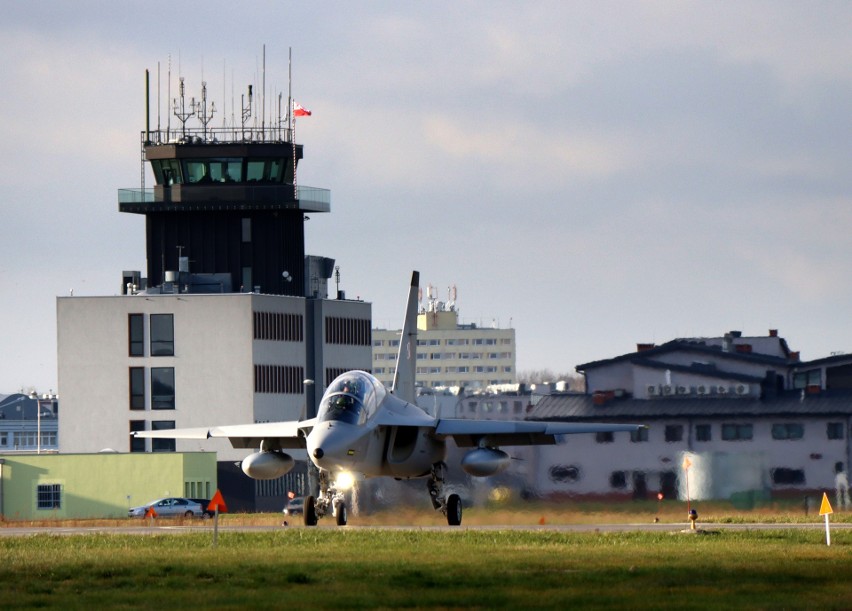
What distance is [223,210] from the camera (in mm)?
120250

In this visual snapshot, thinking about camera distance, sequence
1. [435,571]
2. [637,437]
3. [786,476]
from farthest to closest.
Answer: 1. [637,437]
2. [786,476]
3. [435,571]

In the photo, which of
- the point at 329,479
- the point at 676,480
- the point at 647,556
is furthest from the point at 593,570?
the point at 676,480

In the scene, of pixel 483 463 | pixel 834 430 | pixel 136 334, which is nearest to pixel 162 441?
pixel 136 334

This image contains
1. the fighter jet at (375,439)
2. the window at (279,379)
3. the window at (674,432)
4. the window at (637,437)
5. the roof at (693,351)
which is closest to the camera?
the fighter jet at (375,439)

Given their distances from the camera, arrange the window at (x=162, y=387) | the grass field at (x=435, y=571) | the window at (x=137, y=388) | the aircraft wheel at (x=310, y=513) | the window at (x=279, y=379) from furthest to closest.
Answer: the window at (x=137, y=388)
the window at (x=162, y=387)
the window at (x=279, y=379)
the aircraft wheel at (x=310, y=513)
the grass field at (x=435, y=571)

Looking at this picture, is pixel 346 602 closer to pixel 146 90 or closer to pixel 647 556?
pixel 647 556

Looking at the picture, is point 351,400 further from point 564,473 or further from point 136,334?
point 136,334

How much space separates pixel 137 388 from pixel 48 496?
22.5 m

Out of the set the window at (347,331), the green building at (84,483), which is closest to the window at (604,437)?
the green building at (84,483)

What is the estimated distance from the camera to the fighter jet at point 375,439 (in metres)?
48.9

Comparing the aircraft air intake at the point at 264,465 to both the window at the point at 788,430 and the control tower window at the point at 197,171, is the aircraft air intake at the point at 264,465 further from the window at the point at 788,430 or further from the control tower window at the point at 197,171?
the control tower window at the point at 197,171

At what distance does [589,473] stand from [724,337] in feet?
146

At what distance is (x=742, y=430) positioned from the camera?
250 feet

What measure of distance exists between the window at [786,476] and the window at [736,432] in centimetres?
428
